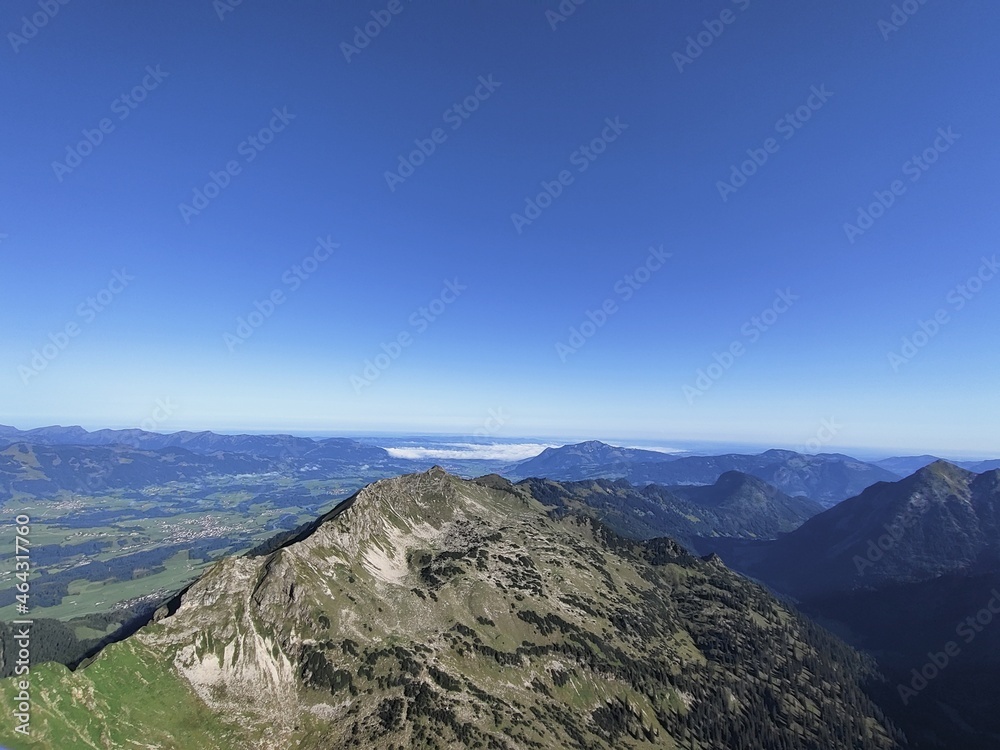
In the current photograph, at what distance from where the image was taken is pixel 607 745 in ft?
480

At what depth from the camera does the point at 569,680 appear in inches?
6816

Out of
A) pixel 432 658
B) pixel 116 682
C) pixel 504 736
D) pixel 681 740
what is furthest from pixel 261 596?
pixel 681 740

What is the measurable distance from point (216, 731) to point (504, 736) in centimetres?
7615

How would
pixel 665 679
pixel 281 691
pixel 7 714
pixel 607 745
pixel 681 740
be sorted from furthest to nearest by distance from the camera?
1. pixel 665 679
2. pixel 681 740
3. pixel 607 745
4. pixel 281 691
5. pixel 7 714

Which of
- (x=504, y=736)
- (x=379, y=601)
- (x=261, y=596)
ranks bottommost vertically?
Answer: (x=504, y=736)

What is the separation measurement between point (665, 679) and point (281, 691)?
154m

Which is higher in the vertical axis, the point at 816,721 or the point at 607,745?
the point at 607,745

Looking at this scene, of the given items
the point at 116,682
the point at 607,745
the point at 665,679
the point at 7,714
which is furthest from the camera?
the point at 665,679

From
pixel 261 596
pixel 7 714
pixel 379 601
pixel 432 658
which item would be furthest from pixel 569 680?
pixel 7 714

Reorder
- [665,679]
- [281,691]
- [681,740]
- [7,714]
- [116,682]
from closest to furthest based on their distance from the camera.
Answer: [7,714] < [116,682] < [281,691] < [681,740] < [665,679]

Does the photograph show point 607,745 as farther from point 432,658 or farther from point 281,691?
point 281,691

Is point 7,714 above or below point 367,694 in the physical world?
above

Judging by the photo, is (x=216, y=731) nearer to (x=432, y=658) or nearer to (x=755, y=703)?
(x=432, y=658)

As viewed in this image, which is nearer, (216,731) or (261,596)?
(216,731)
